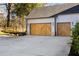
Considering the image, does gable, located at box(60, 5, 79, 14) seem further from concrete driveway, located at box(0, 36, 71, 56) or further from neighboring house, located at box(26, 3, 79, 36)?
concrete driveway, located at box(0, 36, 71, 56)

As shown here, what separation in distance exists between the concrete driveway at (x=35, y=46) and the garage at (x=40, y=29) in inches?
7.0

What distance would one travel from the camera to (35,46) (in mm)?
7988

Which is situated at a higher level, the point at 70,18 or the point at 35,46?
the point at 70,18

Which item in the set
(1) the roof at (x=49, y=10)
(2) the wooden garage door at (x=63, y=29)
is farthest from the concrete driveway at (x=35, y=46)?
(1) the roof at (x=49, y=10)

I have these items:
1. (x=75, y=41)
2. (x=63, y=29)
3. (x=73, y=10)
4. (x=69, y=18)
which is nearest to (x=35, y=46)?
(x=63, y=29)

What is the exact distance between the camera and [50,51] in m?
7.90

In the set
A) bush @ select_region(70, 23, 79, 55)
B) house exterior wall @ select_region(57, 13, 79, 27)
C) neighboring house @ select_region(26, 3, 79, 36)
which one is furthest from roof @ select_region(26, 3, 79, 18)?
bush @ select_region(70, 23, 79, 55)

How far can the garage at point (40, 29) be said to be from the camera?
27.0 feet

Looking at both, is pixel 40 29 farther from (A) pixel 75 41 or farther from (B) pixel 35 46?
(A) pixel 75 41

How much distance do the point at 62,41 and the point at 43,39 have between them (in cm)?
45

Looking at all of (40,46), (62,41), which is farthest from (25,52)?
(62,41)

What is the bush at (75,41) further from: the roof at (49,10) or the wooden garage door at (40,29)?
the wooden garage door at (40,29)

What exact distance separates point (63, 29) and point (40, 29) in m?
0.60

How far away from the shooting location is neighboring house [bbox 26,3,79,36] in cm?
806
